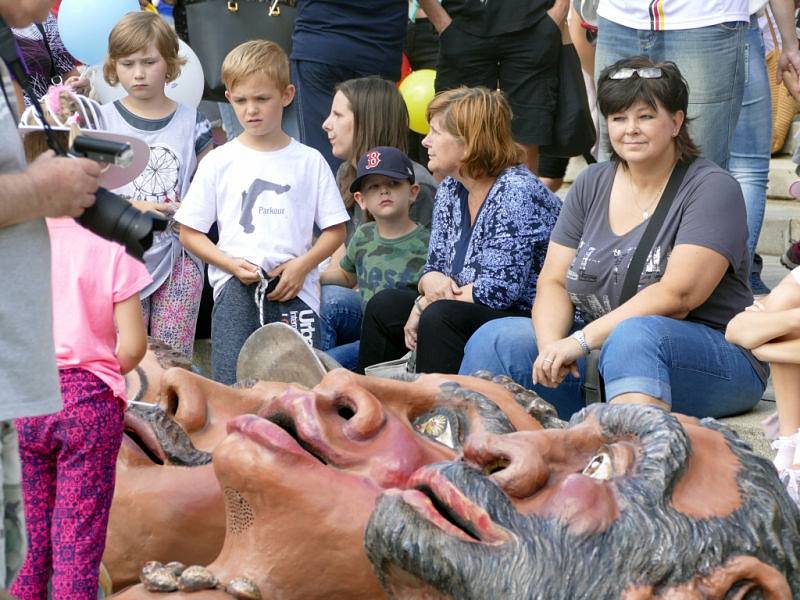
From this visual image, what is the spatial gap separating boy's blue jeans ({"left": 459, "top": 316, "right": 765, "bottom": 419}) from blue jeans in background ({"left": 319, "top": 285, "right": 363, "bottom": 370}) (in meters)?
1.42

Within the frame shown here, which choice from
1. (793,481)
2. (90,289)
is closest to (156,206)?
(90,289)

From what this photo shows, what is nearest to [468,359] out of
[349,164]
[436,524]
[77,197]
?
[349,164]

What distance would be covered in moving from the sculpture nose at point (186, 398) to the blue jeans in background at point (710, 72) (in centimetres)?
247

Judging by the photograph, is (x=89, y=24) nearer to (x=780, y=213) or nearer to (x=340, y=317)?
(x=340, y=317)

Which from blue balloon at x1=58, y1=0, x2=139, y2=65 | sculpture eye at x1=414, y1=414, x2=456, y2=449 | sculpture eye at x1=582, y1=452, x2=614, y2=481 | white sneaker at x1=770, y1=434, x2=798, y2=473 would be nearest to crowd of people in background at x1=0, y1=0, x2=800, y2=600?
white sneaker at x1=770, y1=434, x2=798, y2=473

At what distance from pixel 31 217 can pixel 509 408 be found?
0.90m

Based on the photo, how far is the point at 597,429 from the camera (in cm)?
189

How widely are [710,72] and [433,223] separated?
3.85ft

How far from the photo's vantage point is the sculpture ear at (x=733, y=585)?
166 centimetres

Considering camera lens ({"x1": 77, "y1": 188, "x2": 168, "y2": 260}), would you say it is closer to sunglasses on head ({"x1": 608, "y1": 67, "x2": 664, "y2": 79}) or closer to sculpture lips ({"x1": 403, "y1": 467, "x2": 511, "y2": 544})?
sculpture lips ({"x1": 403, "y1": 467, "x2": 511, "y2": 544})

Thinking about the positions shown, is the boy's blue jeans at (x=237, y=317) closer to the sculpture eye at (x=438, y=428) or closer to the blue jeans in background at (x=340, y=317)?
the blue jeans in background at (x=340, y=317)

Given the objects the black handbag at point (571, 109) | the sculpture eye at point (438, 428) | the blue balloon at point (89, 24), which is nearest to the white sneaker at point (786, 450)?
the sculpture eye at point (438, 428)

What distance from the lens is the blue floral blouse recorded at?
453cm

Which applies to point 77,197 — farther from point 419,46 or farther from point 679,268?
point 419,46
